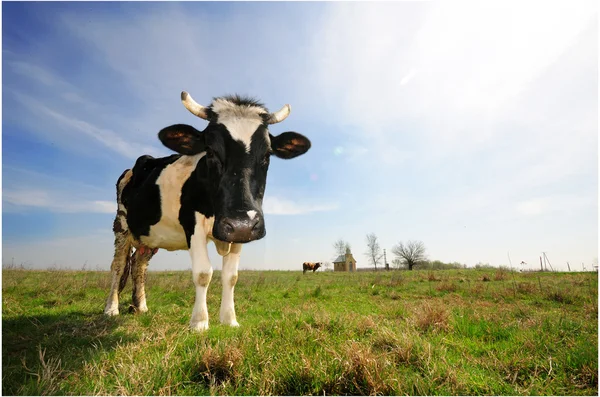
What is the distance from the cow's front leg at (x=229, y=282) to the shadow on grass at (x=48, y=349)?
1.30 metres

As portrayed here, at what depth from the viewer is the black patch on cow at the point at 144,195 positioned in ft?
19.0

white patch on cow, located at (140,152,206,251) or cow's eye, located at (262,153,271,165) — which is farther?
white patch on cow, located at (140,152,206,251)

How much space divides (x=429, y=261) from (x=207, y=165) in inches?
2382

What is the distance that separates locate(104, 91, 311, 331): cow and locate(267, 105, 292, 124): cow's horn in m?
0.02

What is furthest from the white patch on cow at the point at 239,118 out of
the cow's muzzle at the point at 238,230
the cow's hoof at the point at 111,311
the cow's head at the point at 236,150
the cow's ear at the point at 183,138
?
the cow's hoof at the point at 111,311

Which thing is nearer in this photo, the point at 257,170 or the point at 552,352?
the point at 552,352

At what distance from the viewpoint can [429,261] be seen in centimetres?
5862

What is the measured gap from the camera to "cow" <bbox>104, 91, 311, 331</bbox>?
12.5 feet

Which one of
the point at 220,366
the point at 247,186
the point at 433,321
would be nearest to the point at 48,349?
the point at 220,366

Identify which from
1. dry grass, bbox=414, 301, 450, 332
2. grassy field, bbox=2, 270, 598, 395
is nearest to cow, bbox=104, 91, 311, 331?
grassy field, bbox=2, 270, 598, 395

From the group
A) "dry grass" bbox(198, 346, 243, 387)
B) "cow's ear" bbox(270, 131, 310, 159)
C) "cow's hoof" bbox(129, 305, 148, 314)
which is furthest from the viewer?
"cow's hoof" bbox(129, 305, 148, 314)

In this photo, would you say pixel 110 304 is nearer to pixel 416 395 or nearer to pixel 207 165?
pixel 207 165

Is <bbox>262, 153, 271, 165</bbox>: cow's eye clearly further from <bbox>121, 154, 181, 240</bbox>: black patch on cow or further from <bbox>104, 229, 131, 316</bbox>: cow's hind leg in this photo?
<bbox>104, 229, 131, 316</bbox>: cow's hind leg

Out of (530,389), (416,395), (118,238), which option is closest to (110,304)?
(118,238)
